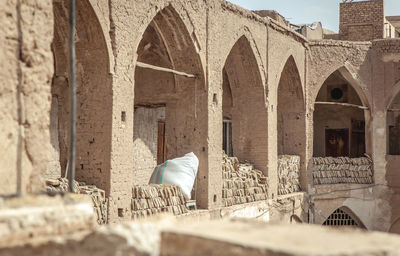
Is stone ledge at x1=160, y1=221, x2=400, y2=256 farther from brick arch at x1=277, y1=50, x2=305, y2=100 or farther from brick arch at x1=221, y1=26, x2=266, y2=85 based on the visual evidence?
brick arch at x1=277, y1=50, x2=305, y2=100

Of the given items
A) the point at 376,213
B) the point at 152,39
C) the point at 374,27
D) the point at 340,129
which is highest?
the point at 374,27

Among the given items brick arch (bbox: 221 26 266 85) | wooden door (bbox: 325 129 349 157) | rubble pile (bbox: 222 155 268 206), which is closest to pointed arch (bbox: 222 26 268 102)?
brick arch (bbox: 221 26 266 85)

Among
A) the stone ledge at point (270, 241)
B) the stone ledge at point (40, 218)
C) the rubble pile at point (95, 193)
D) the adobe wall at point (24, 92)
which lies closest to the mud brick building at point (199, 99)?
the adobe wall at point (24, 92)

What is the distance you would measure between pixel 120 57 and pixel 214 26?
3.82m

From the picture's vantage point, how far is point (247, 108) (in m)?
15.3

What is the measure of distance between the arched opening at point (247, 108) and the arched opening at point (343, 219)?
511 centimetres

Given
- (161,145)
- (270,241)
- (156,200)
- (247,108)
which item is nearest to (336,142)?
(247,108)

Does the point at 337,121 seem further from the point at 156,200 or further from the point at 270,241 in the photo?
the point at 270,241

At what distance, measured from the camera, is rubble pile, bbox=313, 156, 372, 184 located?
1831 cm

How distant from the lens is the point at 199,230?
2.98 metres

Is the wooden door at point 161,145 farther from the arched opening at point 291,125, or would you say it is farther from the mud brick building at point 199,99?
the arched opening at point 291,125

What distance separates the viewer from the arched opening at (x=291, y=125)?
17.1m

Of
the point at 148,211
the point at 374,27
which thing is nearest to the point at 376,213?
the point at 374,27

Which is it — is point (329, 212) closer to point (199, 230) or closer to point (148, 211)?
point (148, 211)
